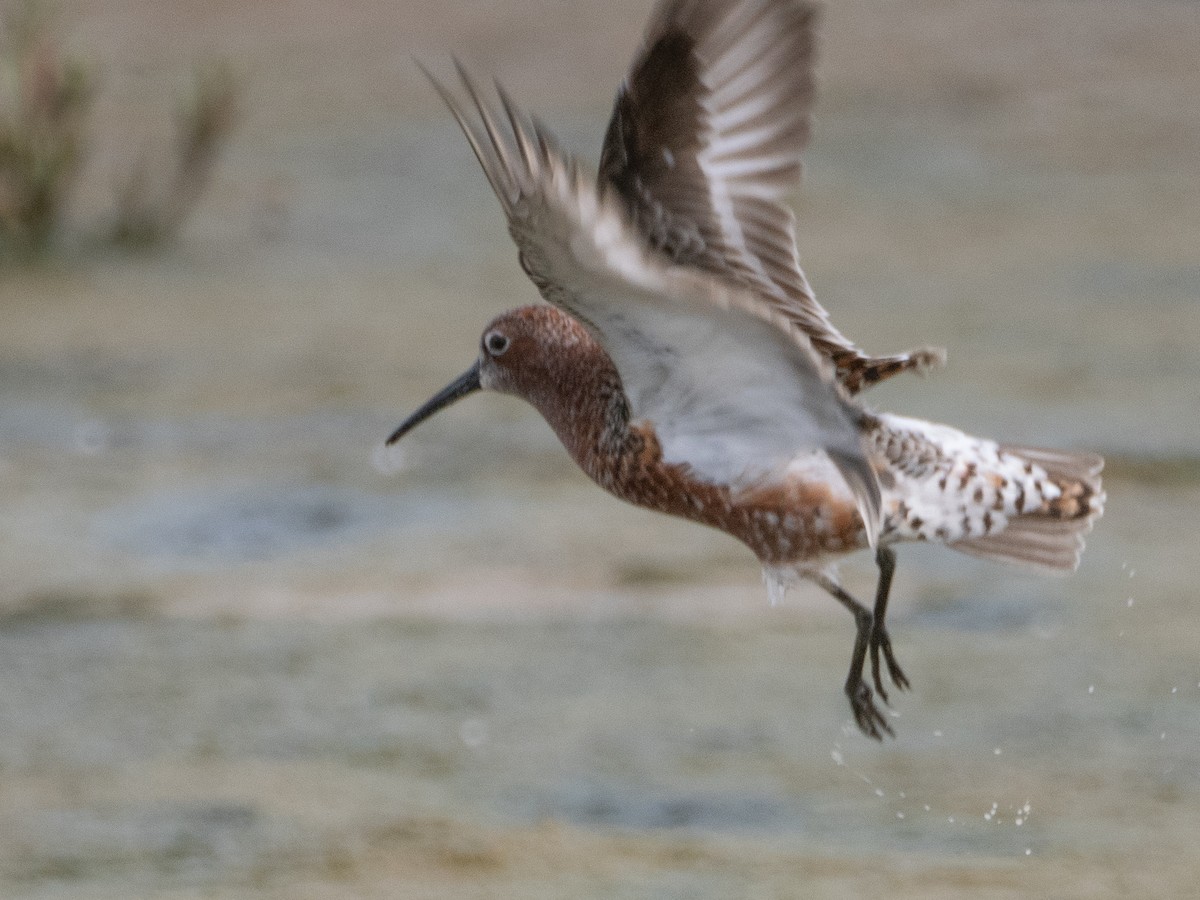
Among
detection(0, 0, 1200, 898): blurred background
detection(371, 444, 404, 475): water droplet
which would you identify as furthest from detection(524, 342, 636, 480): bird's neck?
detection(371, 444, 404, 475): water droplet

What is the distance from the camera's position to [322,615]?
19.5 ft

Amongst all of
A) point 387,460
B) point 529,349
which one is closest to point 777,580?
point 529,349

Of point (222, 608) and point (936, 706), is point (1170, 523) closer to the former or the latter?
point (936, 706)

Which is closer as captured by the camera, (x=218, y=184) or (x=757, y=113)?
(x=757, y=113)

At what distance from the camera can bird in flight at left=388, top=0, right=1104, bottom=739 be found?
142 inches

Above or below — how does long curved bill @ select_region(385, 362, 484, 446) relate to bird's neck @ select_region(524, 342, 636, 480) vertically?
below

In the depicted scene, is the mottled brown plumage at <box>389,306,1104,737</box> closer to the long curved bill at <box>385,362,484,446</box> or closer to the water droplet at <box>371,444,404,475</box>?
the long curved bill at <box>385,362,484,446</box>

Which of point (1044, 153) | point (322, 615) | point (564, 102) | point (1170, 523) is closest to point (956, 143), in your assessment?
point (1044, 153)

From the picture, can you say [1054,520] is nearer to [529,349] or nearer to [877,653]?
[877,653]

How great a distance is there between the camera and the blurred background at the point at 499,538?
471cm

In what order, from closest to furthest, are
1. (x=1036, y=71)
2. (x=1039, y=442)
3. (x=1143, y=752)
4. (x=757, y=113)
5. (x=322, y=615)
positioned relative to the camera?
(x=757, y=113) → (x=1143, y=752) → (x=322, y=615) → (x=1039, y=442) → (x=1036, y=71)

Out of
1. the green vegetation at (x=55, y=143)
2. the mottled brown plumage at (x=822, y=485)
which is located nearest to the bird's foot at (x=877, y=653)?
the mottled brown plumage at (x=822, y=485)

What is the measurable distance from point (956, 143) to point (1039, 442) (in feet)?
12.9

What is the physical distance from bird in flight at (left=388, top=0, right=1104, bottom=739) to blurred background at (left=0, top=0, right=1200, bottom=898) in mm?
786
